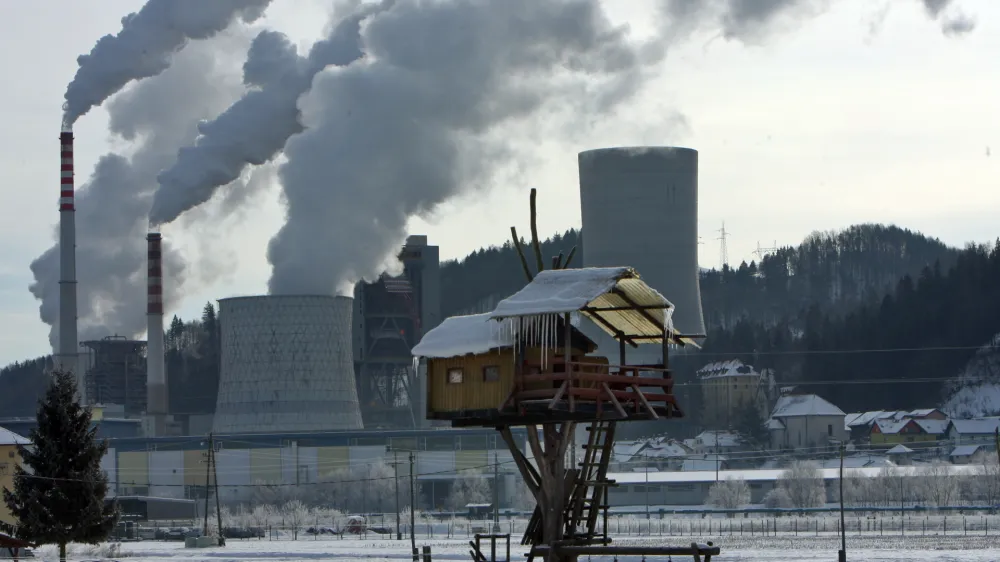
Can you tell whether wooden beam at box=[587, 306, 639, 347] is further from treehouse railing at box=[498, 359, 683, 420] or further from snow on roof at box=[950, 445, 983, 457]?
snow on roof at box=[950, 445, 983, 457]

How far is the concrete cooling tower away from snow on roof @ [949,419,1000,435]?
140ft

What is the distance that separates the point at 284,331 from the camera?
7519 centimetres

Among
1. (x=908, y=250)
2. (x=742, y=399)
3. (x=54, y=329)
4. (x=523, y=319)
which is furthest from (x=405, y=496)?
(x=908, y=250)

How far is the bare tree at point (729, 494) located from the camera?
79750mm

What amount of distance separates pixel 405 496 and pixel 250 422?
31.5 feet

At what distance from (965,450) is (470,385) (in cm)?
7828

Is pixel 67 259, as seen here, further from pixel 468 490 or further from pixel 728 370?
pixel 728 370

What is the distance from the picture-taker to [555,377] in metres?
23.3

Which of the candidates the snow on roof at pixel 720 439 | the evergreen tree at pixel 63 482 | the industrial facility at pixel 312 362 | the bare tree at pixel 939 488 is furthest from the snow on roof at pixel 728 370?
the evergreen tree at pixel 63 482

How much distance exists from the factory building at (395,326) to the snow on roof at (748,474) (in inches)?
728

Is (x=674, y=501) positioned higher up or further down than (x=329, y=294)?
further down

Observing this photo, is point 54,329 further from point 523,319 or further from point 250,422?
point 523,319

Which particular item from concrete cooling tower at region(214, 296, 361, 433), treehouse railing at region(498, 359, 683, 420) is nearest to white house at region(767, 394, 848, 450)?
concrete cooling tower at region(214, 296, 361, 433)

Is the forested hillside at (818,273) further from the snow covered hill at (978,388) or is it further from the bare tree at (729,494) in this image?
the bare tree at (729,494)
